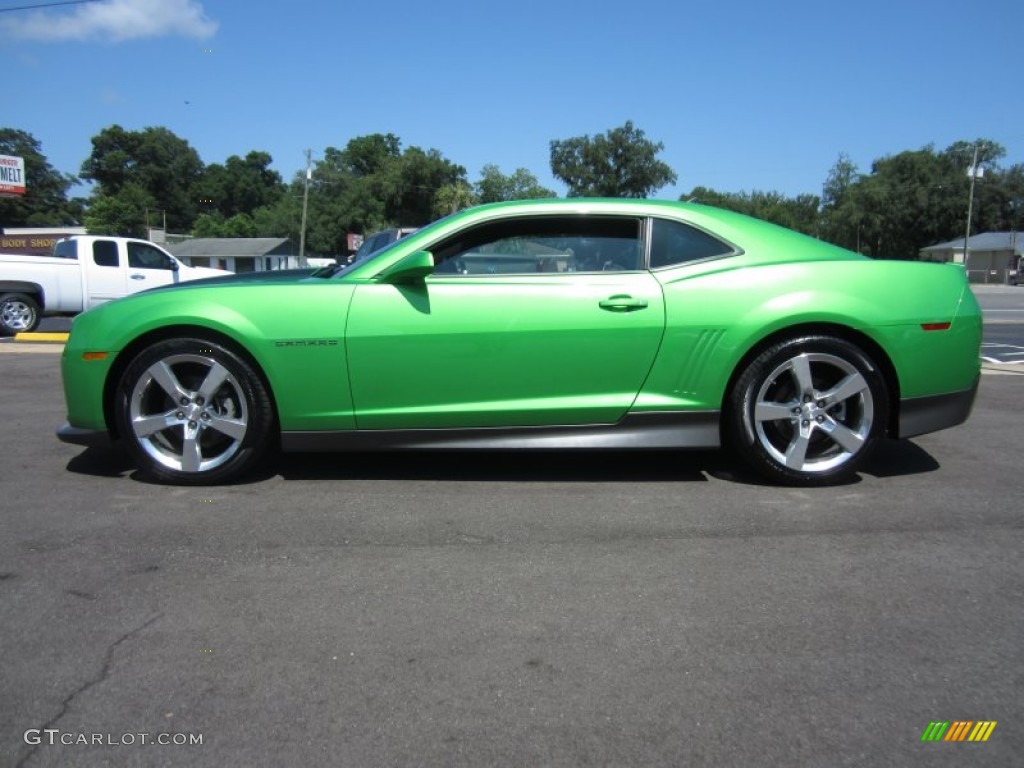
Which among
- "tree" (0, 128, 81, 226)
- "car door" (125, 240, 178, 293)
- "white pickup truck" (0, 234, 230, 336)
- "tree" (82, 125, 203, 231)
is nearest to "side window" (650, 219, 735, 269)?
"white pickup truck" (0, 234, 230, 336)

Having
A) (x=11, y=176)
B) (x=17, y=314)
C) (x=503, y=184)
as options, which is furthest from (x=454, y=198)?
(x=17, y=314)

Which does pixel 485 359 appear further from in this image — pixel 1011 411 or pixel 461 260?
pixel 1011 411

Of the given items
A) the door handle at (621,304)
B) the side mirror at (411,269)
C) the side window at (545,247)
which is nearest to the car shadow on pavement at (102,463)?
the side mirror at (411,269)

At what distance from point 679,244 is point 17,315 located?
12030mm

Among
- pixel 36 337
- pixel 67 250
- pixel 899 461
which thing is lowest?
pixel 899 461

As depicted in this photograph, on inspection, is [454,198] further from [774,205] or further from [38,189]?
[38,189]

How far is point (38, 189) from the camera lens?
326 ft

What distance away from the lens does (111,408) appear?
3.96 m

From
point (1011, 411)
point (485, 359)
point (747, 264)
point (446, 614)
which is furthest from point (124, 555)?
point (1011, 411)

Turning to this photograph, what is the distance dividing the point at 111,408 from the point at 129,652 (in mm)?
1953

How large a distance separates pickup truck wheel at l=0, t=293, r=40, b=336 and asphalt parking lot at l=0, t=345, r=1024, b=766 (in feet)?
31.9

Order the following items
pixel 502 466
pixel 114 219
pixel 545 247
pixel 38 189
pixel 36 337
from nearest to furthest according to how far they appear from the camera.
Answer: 1. pixel 545 247
2. pixel 502 466
3. pixel 36 337
4. pixel 114 219
5. pixel 38 189

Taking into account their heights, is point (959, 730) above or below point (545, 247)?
below

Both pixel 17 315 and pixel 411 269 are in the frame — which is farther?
pixel 17 315
